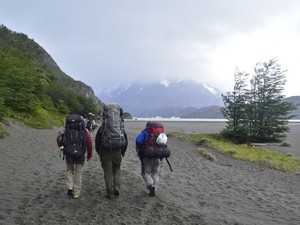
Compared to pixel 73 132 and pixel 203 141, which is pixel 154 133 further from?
pixel 203 141

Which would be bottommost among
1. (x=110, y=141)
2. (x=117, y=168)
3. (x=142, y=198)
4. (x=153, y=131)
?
(x=142, y=198)

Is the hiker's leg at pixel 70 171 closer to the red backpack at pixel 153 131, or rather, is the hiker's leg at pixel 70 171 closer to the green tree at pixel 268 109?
the red backpack at pixel 153 131

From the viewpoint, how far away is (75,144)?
773 cm

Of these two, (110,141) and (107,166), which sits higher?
(110,141)

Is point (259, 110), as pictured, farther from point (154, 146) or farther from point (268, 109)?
point (154, 146)

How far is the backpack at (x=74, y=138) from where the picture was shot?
766 centimetres

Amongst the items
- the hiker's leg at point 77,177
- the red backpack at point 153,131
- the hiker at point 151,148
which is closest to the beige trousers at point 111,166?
the hiker's leg at point 77,177

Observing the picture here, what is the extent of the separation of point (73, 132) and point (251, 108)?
34.0 metres

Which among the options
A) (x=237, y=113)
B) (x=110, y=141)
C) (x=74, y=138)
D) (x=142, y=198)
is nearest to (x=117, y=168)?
(x=110, y=141)

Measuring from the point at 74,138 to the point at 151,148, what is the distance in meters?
1.95

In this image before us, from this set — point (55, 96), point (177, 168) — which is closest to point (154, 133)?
point (177, 168)

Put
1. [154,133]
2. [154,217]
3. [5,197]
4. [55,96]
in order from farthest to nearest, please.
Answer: [55,96] < [154,133] < [5,197] < [154,217]

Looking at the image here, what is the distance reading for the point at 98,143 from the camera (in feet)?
25.8

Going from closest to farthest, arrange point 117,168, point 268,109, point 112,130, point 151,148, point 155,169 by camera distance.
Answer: point 112,130, point 117,168, point 151,148, point 155,169, point 268,109
